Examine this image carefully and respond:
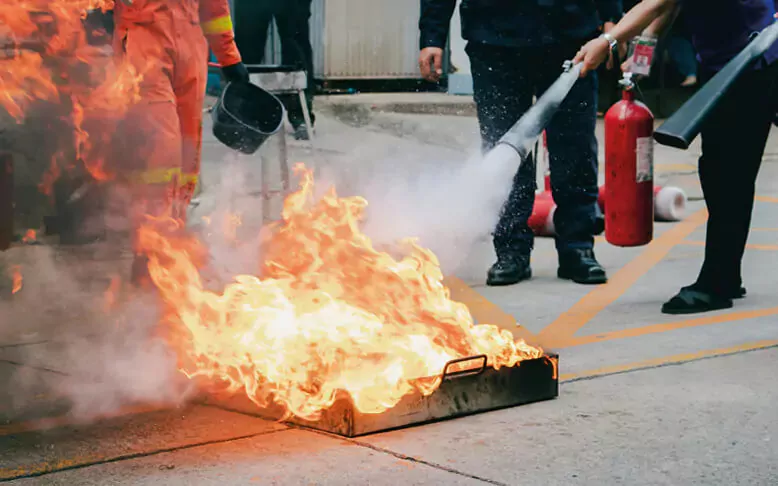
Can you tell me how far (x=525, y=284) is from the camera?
6.45 metres

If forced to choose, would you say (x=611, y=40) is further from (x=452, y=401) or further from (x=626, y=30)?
(x=452, y=401)

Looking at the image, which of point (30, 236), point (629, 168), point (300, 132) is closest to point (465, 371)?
point (629, 168)

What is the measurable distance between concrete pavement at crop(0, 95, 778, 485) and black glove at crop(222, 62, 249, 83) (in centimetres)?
136

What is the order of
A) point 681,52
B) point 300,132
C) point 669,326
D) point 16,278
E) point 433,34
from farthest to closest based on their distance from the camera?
point 681,52
point 300,132
point 433,34
point 16,278
point 669,326

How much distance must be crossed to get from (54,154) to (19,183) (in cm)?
26

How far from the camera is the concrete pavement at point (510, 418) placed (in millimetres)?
3471

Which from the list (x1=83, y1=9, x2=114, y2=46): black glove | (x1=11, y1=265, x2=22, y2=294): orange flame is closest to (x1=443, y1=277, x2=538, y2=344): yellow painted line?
(x1=11, y1=265, x2=22, y2=294): orange flame

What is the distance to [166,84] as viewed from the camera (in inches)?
214

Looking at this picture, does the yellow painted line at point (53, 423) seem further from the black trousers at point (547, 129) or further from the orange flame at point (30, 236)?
the orange flame at point (30, 236)

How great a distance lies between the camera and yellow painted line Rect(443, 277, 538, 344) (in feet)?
17.7

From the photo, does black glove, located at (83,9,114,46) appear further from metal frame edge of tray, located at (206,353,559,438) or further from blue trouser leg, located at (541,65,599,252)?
metal frame edge of tray, located at (206,353,559,438)

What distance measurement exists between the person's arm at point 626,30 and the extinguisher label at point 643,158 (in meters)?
0.43

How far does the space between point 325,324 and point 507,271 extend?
240cm

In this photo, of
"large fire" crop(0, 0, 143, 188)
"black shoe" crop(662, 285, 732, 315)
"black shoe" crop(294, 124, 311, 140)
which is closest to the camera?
"large fire" crop(0, 0, 143, 188)
